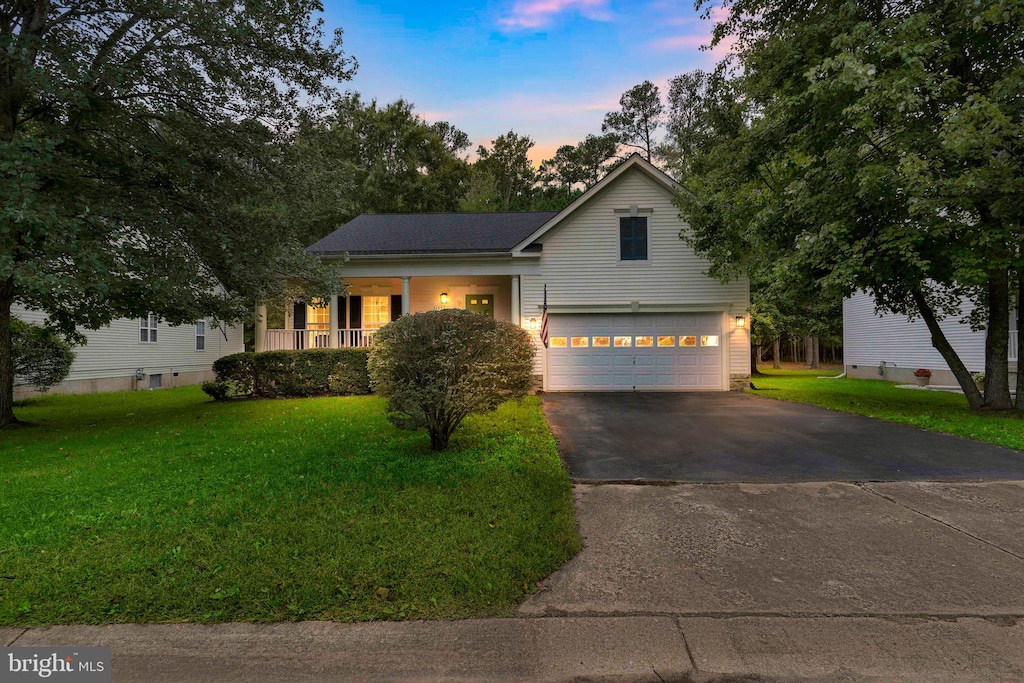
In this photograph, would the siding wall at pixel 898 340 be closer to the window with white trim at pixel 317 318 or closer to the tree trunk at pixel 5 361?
the window with white trim at pixel 317 318

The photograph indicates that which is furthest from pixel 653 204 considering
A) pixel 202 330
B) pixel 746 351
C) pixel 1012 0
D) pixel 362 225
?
pixel 202 330

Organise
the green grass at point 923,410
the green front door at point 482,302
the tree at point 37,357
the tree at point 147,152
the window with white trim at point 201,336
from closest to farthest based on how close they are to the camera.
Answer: the tree at point 147,152
the green grass at point 923,410
the tree at point 37,357
the green front door at point 482,302
the window with white trim at point 201,336

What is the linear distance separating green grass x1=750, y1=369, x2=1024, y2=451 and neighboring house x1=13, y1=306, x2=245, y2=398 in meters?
16.3

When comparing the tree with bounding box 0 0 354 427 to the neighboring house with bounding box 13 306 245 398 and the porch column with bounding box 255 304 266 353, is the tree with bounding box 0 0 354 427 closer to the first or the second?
the porch column with bounding box 255 304 266 353

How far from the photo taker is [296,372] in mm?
12938

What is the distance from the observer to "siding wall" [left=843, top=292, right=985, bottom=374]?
593 inches

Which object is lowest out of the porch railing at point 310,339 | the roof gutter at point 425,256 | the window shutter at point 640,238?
the porch railing at point 310,339

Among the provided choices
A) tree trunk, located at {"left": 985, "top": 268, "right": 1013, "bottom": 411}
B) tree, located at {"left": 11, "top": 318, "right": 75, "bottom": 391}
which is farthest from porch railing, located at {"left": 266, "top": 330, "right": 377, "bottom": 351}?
tree trunk, located at {"left": 985, "top": 268, "right": 1013, "bottom": 411}

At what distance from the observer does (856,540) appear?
12.5 ft

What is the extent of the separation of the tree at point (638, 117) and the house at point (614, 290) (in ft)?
71.1

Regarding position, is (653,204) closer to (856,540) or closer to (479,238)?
(479,238)

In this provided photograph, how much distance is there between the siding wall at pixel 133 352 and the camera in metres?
15.0

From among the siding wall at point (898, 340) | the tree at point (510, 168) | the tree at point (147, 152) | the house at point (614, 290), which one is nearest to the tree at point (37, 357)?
the tree at point (147, 152)

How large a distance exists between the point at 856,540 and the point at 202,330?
24029 millimetres
